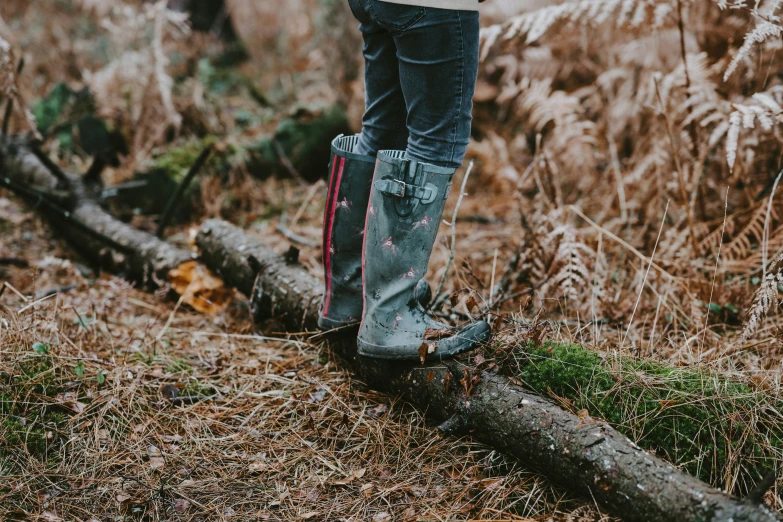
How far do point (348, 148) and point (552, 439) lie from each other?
1236mm

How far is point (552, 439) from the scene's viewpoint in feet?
5.13

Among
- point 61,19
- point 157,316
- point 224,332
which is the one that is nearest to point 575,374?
point 224,332

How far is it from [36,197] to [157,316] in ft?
4.40

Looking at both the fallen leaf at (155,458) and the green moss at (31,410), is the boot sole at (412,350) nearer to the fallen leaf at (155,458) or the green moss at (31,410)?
the fallen leaf at (155,458)

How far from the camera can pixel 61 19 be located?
7.54m

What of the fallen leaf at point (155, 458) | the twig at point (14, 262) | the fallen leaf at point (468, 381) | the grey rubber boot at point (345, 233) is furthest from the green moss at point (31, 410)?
the twig at point (14, 262)

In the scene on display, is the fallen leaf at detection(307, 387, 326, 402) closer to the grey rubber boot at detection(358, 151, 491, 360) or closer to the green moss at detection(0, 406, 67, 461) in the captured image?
the grey rubber boot at detection(358, 151, 491, 360)

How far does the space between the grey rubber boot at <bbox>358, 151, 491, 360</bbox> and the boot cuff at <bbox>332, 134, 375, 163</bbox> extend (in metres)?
0.16

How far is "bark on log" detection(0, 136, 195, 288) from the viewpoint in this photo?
297cm

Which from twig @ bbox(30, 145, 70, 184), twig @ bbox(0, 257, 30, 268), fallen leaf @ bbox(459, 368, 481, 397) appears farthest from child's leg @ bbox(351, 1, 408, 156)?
twig @ bbox(30, 145, 70, 184)

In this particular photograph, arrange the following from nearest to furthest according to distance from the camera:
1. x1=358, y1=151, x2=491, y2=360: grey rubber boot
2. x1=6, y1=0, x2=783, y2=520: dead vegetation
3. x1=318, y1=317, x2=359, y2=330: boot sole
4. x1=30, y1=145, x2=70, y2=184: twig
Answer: x1=6, y1=0, x2=783, y2=520: dead vegetation
x1=358, y1=151, x2=491, y2=360: grey rubber boot
x1=318, y1=317, x2=359, y2=330: boot sole
x1=30, y1=145, x2=70, y2=184: twig

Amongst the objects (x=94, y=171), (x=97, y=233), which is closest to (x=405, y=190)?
(x=97, y=233)

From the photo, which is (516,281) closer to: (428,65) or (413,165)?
(413,165)

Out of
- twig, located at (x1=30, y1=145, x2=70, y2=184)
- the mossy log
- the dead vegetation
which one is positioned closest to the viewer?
the dead vegetation
